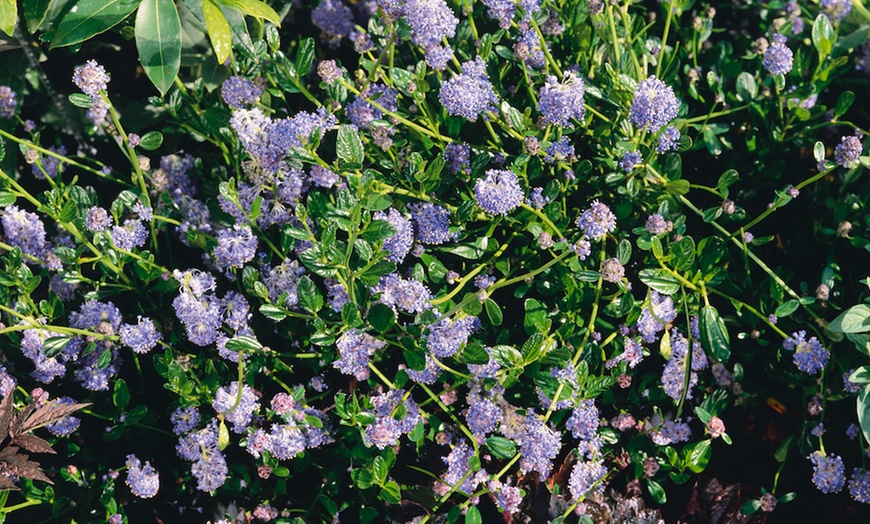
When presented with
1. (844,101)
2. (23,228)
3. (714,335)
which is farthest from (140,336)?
(844,101)

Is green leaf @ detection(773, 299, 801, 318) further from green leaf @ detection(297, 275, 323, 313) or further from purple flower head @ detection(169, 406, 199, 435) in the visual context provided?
purple flower head @ detection(169, 406, 199, 435)

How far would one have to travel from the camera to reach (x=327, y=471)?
1.60 meters

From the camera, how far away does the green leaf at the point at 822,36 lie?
163 centimetres

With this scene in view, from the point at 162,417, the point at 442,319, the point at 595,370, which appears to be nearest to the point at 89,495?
the point at 162,417

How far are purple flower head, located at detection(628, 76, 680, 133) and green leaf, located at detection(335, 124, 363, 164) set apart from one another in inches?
19.1

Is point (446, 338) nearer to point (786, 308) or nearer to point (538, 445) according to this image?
point (538, 445)

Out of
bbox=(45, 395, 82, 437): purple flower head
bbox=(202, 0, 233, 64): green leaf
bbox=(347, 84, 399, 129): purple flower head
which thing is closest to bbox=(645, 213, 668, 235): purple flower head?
bbox=(347, 84, 399, 129): purple flower head

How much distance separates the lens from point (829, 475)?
1475 mm

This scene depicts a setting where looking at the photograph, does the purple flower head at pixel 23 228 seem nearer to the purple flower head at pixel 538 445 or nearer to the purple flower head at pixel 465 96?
the purple flower head at pixel 465 96

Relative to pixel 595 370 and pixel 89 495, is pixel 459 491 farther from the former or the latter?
pixel 89 495

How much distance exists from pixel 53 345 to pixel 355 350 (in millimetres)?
557

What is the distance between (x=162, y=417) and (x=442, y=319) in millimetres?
777

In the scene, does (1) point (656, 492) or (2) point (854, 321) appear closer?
(2) point (854, 321)

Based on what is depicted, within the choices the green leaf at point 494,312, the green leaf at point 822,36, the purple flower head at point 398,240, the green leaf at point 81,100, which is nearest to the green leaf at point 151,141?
the green leaf at point 81,100
